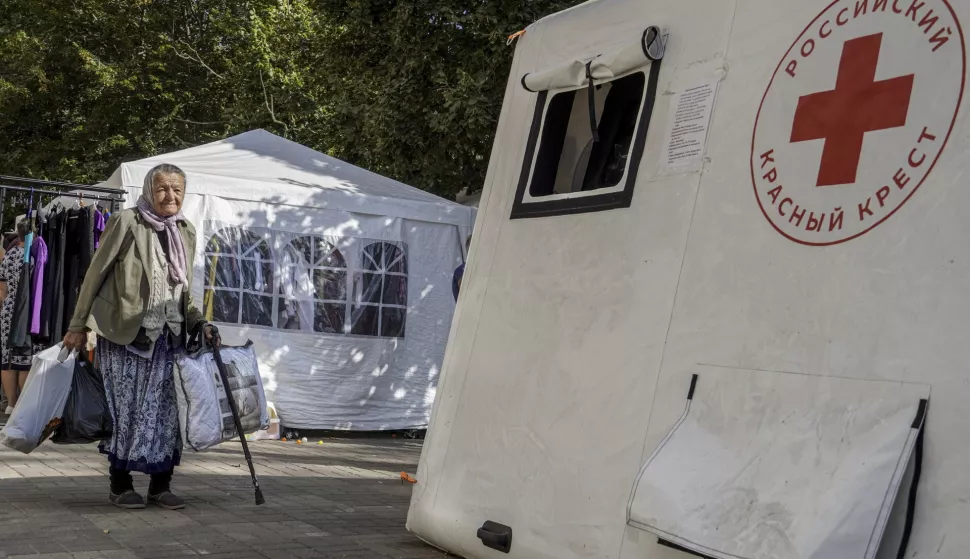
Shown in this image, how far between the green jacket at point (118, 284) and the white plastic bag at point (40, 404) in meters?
0.30

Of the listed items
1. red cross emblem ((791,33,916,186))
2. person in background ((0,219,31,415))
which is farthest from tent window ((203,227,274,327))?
red cross emblem ((791,33,916,186))

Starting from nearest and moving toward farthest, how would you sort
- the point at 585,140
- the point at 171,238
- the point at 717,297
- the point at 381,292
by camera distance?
the point at 717,297 → the point at 585,140 → the point at 171,238 → the point at 381,292

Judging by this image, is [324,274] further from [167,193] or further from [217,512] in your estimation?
[217,512]

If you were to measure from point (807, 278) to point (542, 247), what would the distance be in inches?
55.8

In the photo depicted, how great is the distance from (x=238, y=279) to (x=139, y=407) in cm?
404

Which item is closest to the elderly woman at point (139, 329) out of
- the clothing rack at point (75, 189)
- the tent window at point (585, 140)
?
the tent window at point (585, 140)

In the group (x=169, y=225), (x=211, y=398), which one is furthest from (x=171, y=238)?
(x=211, y=398)

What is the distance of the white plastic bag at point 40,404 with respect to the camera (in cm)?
557

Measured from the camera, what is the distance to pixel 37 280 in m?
9.35

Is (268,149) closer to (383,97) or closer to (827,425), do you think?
(383,97)

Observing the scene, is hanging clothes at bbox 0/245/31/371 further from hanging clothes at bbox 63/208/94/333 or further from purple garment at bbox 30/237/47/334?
hanging clothes at bbox 63/208/94/333

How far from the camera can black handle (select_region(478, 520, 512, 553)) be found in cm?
398

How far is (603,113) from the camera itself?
4195 mm

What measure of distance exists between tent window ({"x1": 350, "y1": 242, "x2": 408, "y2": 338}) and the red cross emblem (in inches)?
292
